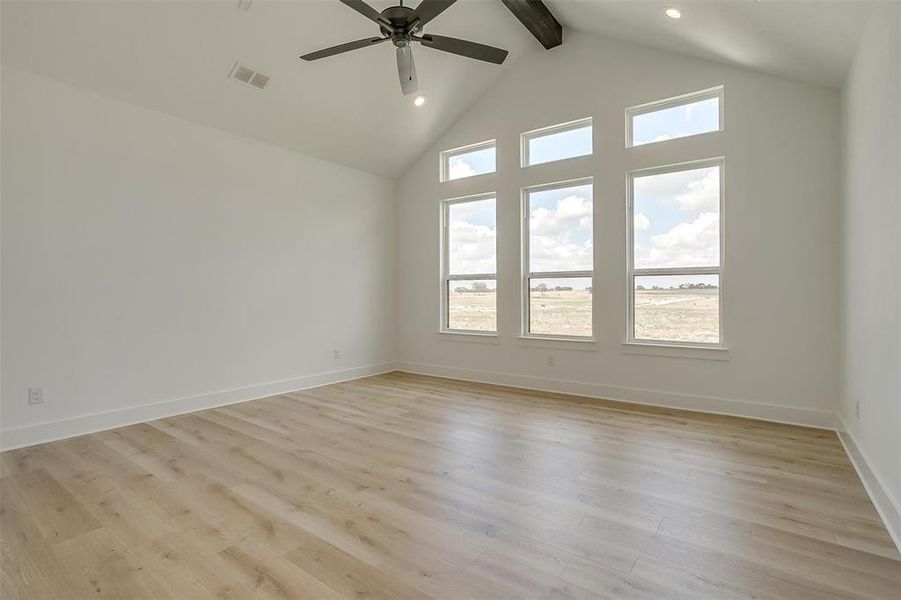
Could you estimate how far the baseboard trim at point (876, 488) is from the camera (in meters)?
1.98

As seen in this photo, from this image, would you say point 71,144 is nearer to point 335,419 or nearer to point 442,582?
point 335,419

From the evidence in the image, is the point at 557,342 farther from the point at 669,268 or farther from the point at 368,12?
the point at 368,12

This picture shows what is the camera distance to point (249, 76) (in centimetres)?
406

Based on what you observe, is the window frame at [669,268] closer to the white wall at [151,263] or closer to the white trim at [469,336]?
the white trim at [469,336]

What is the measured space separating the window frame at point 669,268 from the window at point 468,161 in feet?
5.98

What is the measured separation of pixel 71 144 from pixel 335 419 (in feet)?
10.3

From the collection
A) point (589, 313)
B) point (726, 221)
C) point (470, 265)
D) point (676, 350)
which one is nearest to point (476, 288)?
point (470, 265)

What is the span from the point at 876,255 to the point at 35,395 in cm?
575

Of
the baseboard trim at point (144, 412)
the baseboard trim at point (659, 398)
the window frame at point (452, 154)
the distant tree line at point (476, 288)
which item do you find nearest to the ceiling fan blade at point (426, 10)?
the window frame at point (452, 154)

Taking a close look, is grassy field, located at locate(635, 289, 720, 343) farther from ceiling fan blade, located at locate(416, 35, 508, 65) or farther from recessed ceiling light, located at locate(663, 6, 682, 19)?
ceiling fan blade, located at locate(416, 35, 508, 65)

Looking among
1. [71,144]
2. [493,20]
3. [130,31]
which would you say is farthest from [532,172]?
[71,144]

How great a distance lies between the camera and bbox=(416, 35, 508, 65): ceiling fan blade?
3070 millimetres

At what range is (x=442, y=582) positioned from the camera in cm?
169

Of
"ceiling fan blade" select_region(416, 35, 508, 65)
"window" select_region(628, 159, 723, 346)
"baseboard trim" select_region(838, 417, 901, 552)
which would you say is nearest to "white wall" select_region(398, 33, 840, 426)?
"window" select_region(628, 159, 723, 346)
